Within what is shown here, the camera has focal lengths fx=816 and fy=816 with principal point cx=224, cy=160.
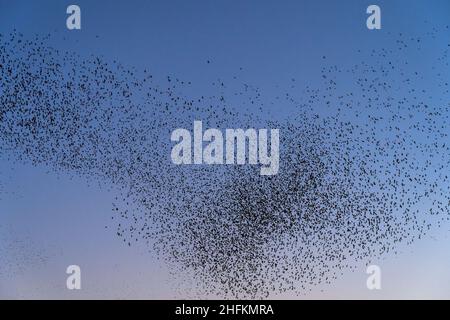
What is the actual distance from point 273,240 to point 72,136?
1.11 m

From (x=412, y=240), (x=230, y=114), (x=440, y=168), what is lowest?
(x=412, y=240)

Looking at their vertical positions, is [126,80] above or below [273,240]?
above

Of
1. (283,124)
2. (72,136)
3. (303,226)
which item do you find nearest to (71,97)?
(72,136)

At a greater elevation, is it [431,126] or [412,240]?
[431,126]

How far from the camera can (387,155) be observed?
3.96 metres

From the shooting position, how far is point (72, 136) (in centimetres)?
396

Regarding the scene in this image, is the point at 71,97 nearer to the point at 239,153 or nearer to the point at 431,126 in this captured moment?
the point at 239,153

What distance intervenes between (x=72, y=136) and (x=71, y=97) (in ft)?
0.62

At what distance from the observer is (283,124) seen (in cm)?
397

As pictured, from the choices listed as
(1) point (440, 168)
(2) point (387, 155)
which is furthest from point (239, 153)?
(1) point (440, 168)

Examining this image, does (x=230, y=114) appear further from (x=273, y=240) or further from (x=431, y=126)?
(x=431, y=126)
